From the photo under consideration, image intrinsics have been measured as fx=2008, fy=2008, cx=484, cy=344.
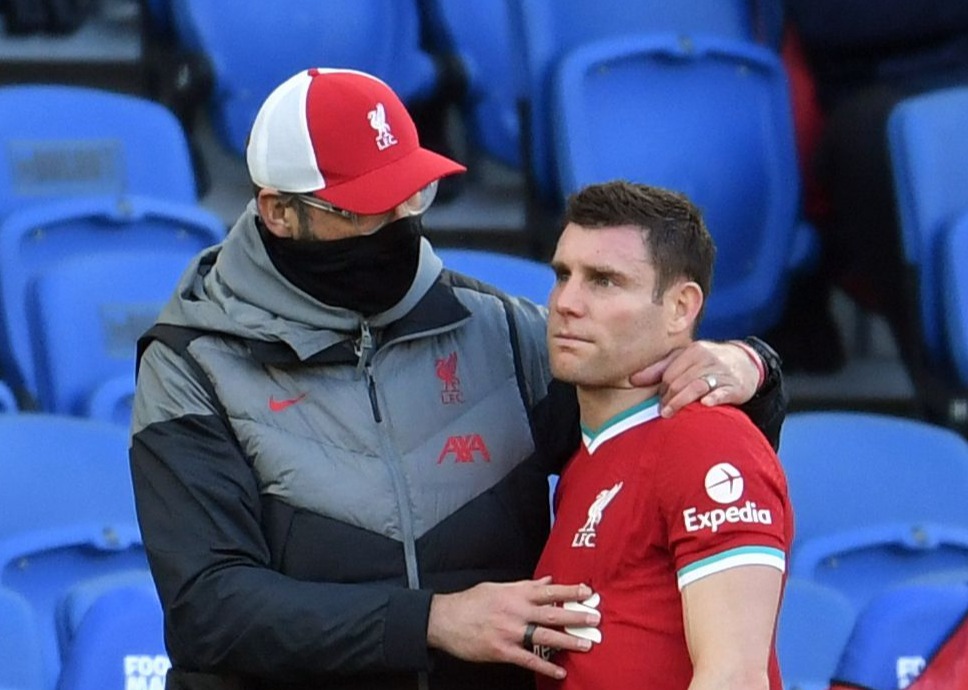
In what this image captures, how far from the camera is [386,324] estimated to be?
85.7 inches

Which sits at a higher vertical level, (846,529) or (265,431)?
(265,431)

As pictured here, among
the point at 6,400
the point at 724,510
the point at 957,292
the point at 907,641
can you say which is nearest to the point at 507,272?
the point at 6,400

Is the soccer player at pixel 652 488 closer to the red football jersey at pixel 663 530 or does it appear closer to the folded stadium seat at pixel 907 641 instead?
the red football jersey at pixel 663 530

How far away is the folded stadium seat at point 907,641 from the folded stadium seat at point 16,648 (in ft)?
3.59

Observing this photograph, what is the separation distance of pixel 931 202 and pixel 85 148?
181cm

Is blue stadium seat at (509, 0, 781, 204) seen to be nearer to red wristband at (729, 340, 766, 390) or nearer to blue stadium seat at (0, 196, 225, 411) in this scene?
blue stadium seat at (0, 196, 225, 411)

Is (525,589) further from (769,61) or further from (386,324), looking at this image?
(769,61)

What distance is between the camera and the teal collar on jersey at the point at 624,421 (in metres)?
2.04

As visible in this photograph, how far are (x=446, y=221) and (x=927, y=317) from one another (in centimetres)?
126

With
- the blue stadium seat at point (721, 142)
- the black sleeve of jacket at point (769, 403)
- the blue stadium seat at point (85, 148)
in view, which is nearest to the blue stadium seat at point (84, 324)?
the blue stadium seat at point (85, 148)

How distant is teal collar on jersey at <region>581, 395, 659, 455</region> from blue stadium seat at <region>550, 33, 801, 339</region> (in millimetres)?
2531

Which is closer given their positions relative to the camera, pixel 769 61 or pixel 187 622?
pixel 187 622

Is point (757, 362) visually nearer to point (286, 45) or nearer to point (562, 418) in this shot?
point (562, 418)

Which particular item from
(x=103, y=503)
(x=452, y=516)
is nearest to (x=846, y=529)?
(x=103, y=503)
